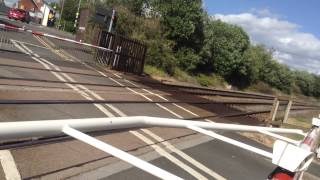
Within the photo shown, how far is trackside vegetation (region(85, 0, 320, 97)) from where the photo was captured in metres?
31.6

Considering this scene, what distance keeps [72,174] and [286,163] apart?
3.34 metres


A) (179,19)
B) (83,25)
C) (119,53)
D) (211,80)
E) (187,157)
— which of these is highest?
(179,19)

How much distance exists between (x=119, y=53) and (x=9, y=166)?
17.0 m

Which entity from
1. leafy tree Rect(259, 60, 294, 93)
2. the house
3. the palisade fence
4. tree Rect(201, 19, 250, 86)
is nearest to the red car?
tree Rect(201, 19, 250, 86)

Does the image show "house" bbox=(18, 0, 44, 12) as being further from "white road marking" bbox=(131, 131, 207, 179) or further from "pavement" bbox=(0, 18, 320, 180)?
"white road marking" bbox=(131, 131, 207, 179)

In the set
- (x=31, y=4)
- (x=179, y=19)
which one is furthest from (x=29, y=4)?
(x=179, y=19)

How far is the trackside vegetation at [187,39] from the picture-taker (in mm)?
31625

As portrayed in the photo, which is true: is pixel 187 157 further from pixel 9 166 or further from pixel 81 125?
pixel 81 125

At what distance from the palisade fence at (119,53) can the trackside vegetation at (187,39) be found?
683 centimetres

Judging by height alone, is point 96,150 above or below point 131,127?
below

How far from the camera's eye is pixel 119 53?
21.6 m

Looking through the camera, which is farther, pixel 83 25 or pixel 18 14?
pixel 18 14

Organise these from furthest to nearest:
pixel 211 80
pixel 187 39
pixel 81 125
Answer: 1. pixel 211 80
2. pixel 187 39
3. pixel 81 125

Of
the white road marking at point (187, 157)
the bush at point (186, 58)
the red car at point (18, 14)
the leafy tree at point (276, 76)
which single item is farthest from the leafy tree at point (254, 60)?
the white road marking at point (187, 157)
